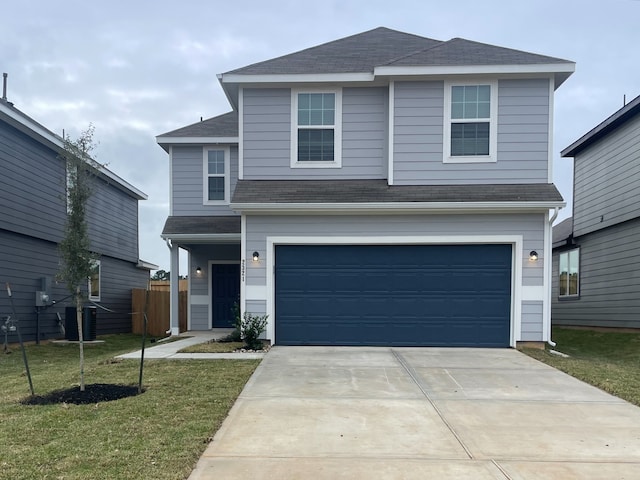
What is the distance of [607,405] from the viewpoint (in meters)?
5.29

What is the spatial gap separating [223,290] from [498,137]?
844 cm

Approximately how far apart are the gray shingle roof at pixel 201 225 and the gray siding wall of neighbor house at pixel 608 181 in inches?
403

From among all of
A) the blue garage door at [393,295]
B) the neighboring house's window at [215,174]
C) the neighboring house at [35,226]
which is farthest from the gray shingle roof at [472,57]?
the neighboring house at [35,226]

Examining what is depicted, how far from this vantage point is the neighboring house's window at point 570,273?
15297 millimetres

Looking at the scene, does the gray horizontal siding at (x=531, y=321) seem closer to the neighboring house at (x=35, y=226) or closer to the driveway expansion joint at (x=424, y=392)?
the driveway expansion joint at (x=424, y=392)

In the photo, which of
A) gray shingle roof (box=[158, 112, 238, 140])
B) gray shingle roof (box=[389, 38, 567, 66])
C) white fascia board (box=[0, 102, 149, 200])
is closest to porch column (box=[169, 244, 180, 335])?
white fascia board (box=[0, 102, 149, 200])

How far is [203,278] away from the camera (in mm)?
→ 13469

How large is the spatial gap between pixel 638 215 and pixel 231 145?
10621 millimetres

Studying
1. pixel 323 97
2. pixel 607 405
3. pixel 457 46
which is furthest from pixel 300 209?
pixel 607 405

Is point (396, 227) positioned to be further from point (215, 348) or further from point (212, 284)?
point (212, 284)

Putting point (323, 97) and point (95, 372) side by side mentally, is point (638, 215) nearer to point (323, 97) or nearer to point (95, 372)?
point (323, 97)

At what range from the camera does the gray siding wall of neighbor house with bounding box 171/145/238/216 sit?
42.2ft

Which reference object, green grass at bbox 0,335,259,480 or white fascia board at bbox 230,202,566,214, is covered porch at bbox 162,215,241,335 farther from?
green grass at bbox 0,335,259,480

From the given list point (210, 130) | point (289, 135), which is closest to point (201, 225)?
point (210, 130)
